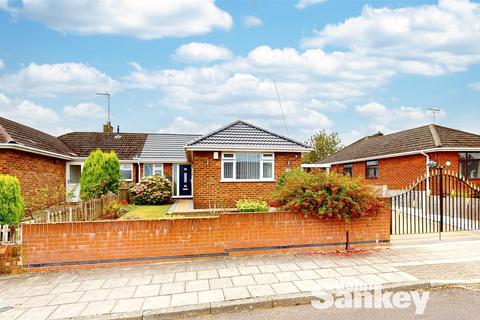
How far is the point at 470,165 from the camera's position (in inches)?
630

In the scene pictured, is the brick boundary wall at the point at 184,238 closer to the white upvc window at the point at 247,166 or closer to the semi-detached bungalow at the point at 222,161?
the semi-detached bungalow at the point at 222,161

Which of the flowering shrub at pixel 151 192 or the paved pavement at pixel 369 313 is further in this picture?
the flowering shrub at pixel 151 192

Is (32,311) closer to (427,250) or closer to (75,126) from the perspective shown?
(427,250)

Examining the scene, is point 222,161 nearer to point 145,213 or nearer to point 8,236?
point 145,213

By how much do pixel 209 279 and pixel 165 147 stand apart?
56.8 ft

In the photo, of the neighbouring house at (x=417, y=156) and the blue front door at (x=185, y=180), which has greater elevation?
the neighbouring house at (x=417, y=156)

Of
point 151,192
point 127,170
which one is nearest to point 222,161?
point 151,192

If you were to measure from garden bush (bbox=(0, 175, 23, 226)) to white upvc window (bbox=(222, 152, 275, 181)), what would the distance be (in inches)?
299

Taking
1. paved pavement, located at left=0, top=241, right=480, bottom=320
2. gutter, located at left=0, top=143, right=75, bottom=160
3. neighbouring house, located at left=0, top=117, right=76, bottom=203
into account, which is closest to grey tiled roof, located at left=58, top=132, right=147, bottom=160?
gutter, located at left=0, top=143, right=75, bottom=160

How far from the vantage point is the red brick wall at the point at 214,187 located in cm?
1282

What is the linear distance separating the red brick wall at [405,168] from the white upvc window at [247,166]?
429 cm

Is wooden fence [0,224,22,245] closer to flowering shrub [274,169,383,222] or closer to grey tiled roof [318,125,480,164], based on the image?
flowering shrub [274,169,383,222]

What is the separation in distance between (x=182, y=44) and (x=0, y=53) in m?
7.01

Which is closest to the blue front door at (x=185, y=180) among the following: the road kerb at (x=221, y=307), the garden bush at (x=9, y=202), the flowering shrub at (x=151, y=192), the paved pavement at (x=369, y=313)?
the flowering shrub at (x=151, y=192)
